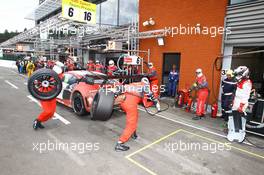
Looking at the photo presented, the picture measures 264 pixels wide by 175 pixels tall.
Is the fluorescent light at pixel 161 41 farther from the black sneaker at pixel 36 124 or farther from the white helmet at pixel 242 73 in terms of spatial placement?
the black sneaker at pixel 36 124

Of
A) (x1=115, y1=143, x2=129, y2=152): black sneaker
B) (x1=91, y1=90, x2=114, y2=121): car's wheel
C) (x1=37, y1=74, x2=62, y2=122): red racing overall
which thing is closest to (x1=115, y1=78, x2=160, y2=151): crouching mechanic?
(x1=115, y1=143, x2=129, y2=152): black sneaker

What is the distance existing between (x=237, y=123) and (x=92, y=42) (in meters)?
13.1

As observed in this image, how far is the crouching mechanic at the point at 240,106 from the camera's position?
4.89 meters

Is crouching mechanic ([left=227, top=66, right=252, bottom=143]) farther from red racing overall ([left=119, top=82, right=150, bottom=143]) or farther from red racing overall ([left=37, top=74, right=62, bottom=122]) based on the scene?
red racing overall ([left=37, top=74, right=62, bottom=122])

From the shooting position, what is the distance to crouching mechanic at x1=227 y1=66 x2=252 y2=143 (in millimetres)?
4887

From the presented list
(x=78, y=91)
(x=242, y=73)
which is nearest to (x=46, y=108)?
(x=78, y=91)

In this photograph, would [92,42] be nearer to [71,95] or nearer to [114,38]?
[114,38]

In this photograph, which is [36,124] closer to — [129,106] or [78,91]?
[78,91]

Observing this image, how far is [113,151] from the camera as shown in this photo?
167 inches

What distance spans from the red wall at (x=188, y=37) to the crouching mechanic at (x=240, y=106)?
9.20 ft

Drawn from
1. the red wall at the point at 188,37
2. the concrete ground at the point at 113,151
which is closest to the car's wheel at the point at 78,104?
the concrete ground at the point at 113,151

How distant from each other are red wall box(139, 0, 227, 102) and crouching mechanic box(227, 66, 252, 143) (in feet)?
9.20

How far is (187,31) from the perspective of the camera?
28.7ft

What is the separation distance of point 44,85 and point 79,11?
8766mm
